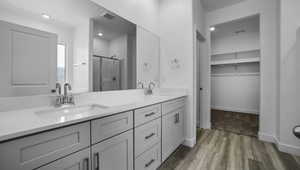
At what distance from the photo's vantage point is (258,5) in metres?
2.32

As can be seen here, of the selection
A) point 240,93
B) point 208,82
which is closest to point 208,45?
point 208,82

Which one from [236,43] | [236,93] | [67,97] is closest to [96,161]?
[67,97]

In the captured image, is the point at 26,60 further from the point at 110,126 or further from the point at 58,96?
the point at 110,126

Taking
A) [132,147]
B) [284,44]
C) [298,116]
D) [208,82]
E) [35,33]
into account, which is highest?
[284,44]

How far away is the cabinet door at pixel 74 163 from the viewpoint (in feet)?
2.12

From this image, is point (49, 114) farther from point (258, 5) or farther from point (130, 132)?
point (258, 5)

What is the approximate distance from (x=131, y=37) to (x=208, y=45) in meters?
1.85

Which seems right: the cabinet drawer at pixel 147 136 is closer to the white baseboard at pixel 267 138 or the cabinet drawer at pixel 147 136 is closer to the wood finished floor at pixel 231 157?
the wood finished floor at pixel 231 157

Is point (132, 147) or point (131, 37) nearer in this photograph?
point (132, 147)

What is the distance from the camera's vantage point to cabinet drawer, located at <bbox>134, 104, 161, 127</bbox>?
115 cm

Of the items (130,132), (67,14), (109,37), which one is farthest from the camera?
(109,37)

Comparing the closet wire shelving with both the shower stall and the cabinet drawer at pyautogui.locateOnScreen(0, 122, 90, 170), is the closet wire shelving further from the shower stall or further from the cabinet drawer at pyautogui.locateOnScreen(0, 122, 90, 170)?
the cabinet drawer at pyautogui.locateOnScreen(0, 122, 90, 170)

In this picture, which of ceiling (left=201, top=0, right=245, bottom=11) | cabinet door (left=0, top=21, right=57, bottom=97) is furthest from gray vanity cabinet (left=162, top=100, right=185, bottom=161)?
ceiling (left=201, top=0, right=245, bottom=11)

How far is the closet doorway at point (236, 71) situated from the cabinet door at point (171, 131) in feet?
6.97
